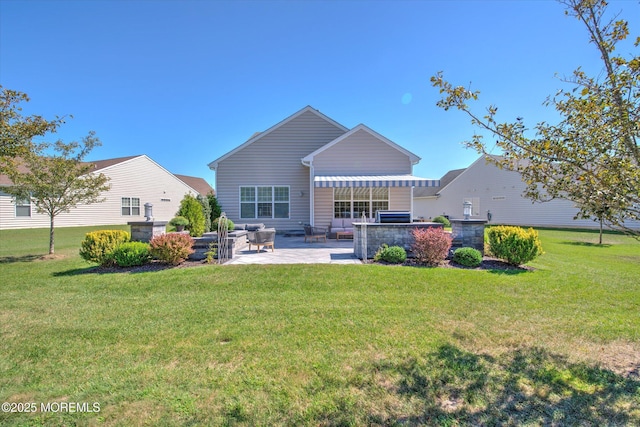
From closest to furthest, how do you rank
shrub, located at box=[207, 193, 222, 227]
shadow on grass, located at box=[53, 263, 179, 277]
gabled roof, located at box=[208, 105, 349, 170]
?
shadow on grass, located at box=[53, 263, 179, 277] → shrub, located at box=[207, 193, 222, 227] → gabled roof, located at box=[208, 105, 349, 170]

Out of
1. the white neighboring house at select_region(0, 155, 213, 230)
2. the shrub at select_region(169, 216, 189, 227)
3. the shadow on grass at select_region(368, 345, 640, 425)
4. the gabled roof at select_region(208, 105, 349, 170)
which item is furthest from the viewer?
the white neighboring house at select_region(0, 155, 213, 230)

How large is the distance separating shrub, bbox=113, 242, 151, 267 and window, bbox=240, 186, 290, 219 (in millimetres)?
9988

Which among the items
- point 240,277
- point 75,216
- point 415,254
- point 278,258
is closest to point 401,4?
point 415,254

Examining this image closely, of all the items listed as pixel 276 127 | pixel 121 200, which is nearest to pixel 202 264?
pixel 276 127

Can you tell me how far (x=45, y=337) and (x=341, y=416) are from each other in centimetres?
540

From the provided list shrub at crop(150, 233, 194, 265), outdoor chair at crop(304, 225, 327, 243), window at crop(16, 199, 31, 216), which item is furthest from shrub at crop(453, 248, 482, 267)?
window at crop(16, 199, 31, 216)

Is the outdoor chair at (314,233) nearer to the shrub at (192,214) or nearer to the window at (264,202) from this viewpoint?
the window at (264,202)

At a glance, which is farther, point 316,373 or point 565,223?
point 565,223

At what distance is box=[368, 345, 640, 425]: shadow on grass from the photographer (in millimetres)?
3059

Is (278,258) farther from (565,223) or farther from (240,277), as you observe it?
(565,223)

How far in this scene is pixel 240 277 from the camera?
27.0 ft

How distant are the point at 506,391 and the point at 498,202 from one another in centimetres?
3527

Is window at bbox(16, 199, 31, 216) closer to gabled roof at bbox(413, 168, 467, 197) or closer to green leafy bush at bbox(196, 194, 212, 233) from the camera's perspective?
green leafy bush at bbox(196, 194, 212, 233)

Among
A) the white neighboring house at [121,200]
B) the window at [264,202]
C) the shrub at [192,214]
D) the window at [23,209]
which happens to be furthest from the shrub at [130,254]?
the window at [23,209]
